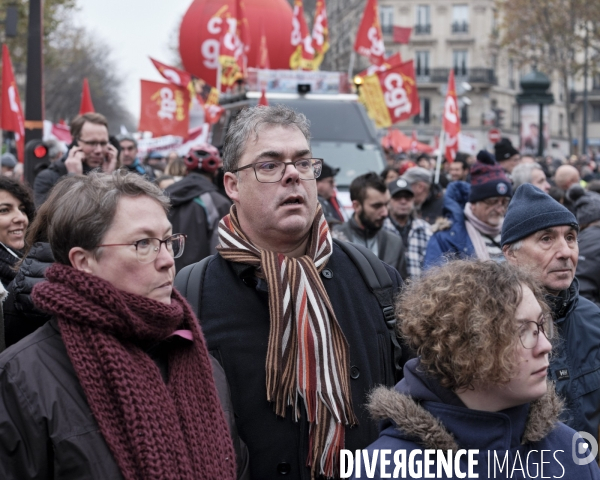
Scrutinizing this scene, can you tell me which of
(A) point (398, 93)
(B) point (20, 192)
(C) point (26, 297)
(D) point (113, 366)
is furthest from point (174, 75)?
(D) point (113, 366)

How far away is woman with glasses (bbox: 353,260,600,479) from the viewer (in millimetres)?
2438

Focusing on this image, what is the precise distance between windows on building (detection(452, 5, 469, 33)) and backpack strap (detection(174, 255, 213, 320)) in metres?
69.2

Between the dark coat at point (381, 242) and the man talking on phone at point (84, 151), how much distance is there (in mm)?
1940

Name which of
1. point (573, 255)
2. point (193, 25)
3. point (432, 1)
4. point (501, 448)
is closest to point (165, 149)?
point (193, 25)

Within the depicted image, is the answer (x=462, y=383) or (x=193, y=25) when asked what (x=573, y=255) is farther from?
(x=193, y=25)

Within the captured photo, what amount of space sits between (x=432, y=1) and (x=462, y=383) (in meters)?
70.5

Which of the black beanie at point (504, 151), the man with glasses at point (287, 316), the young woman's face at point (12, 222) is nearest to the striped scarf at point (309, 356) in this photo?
the man with glasses at point (287, 316)

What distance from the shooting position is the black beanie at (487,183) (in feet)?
19.2

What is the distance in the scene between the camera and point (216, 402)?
2693mm

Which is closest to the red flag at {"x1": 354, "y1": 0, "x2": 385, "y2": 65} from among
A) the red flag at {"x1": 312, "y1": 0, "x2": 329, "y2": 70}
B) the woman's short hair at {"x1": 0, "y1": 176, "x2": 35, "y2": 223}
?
the red flag at {"x1": 312, "y1": 0, "x2": 329, "y2": 70}

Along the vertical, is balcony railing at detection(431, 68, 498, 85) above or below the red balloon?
above

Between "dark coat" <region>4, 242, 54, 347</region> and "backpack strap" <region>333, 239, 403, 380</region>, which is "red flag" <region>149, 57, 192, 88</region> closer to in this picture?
"dark coat" <region>4, 242, 54, 347</region>

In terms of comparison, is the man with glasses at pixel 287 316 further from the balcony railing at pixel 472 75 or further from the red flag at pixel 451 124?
the balcony railing at pixel 472 75

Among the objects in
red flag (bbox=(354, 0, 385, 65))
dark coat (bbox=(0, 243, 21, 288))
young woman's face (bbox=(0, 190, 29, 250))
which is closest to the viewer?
dark coat (bbox=(0, 243, 21, 288))
